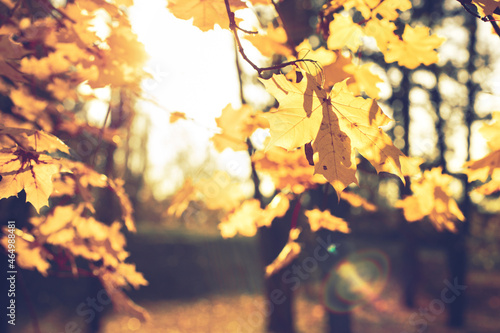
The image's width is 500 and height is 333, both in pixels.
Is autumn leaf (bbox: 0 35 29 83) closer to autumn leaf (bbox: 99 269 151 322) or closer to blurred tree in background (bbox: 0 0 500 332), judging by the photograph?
blurred tree in background (bbox: 0 0 500 332)

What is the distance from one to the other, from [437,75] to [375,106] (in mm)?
8761

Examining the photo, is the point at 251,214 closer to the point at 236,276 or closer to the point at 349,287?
the point at 349,287

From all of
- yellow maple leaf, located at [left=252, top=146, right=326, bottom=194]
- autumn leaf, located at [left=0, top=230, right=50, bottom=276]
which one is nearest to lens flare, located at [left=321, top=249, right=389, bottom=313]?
yellow maple leaf, located at [left=252, top=146, right=326, bottom=194]

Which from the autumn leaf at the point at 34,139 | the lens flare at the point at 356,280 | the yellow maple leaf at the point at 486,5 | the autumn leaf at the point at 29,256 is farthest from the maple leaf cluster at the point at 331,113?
the lens flare at the point at 356,280

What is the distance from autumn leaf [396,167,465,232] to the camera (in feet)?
6.66

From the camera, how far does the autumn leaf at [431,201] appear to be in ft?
6.66

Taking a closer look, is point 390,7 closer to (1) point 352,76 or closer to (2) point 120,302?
(1) point 352,76

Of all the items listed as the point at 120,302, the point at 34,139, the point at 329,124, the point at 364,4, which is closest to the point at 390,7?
the point at 364,4

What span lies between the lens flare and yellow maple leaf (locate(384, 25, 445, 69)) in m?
4.59

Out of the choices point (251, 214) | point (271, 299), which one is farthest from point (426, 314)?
point (251, 214)

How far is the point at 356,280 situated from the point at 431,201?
9177mm

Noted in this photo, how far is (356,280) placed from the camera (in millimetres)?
10406

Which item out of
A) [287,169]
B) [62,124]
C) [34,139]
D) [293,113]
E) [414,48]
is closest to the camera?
[293,113]

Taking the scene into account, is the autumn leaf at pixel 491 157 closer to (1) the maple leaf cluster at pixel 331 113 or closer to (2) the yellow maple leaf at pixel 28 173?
(1) the maple leaf cluster at pixel 331 113
